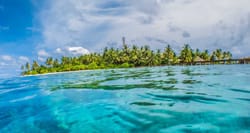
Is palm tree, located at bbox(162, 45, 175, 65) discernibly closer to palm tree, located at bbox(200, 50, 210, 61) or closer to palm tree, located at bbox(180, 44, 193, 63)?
palm tree, located at bbox(180, 44, 193, 63)

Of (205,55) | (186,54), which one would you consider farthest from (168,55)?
(205,55)

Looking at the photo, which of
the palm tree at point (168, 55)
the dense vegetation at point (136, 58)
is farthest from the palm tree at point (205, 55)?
the palm tree at point (168, 55)

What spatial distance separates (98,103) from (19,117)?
6.19 ft

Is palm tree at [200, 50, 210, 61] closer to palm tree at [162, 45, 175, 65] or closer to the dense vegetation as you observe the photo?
the dense vegetation

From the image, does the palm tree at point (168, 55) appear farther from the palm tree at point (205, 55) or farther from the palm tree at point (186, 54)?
the palm tree at point (205, 55)

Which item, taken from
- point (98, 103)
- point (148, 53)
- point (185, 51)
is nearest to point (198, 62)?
point (185, 51)

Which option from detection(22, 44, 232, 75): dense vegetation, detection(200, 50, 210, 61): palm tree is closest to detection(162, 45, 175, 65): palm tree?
detection(22, 44, 232, 75): dense vegetation

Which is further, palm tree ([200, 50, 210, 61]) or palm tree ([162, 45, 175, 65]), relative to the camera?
palm tree ([200, 50, 210, 61])

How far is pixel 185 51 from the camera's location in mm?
49719

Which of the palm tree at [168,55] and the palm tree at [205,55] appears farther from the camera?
the palm tree at [205,55]

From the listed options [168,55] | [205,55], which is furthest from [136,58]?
[205,55]

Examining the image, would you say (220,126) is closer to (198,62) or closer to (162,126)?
(162,126)

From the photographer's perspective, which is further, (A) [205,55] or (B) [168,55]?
(A) [205,55]

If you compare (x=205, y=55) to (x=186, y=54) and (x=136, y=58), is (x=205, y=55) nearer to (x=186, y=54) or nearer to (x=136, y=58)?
(x=186, y=54)
